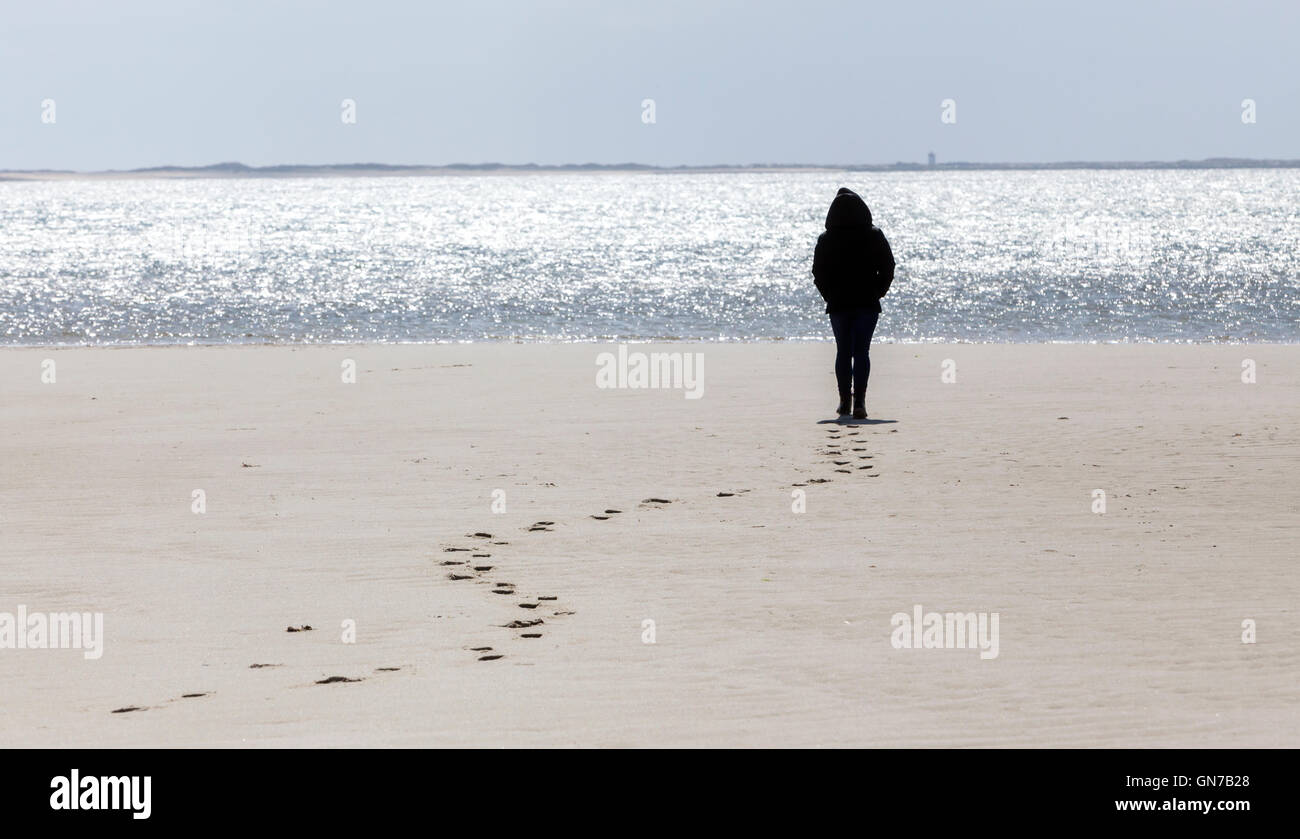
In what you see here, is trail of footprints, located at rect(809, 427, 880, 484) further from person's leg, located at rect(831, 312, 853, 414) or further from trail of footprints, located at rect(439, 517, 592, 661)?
trail of footprints, located at rect(439, 517, 592, 661)

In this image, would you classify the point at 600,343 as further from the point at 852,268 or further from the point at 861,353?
the point at 852,268

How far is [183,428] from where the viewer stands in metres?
13.0

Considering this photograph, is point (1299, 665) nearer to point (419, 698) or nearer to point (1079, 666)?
point (1079, 666)

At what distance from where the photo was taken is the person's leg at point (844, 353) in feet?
40.3

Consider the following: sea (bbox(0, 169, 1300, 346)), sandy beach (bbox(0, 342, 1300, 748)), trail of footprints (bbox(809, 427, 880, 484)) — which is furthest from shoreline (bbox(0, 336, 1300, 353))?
trail of footprints (bbox(809, 427, 880, 484))

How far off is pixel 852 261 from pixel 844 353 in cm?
88

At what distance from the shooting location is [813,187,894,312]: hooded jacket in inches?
477

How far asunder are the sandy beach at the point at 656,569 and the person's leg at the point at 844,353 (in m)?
0.49

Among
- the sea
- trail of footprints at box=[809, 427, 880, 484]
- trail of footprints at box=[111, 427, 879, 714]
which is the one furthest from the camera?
the sea

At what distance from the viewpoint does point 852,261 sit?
12.2 meters

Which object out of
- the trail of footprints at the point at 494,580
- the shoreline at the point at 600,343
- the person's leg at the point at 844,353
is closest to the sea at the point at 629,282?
the shoreline at the point at 600,343

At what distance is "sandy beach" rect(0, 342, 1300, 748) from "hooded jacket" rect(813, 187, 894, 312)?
3.89 feet
